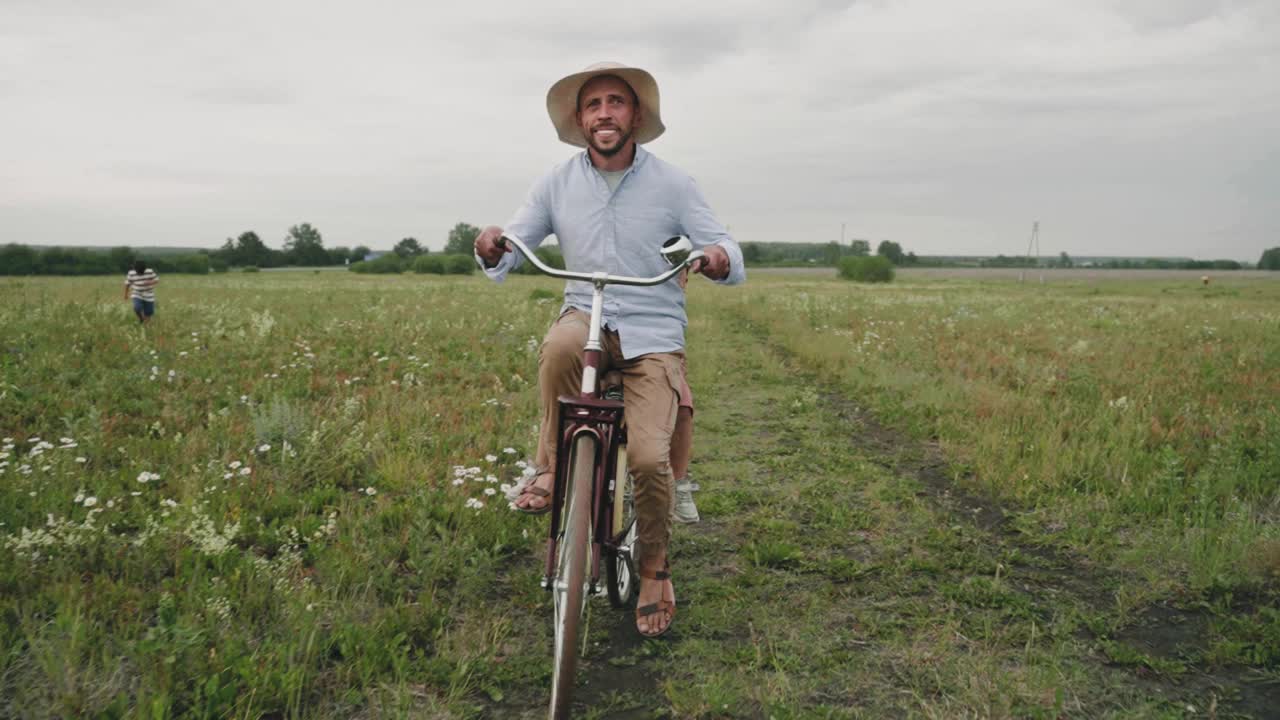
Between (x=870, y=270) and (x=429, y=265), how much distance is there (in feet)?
186

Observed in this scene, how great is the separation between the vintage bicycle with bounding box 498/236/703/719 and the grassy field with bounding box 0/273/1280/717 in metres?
0.49

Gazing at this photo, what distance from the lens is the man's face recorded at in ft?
12.2

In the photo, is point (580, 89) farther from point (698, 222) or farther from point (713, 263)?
point (713, 263)

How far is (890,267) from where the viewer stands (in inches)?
3187

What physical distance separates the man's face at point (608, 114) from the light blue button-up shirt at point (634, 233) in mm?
155

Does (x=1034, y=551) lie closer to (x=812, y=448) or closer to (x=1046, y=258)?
(x=812, y=448)

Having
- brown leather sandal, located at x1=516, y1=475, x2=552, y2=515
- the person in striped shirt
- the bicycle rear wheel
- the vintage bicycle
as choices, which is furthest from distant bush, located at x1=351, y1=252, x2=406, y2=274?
the bicycle rear wheel

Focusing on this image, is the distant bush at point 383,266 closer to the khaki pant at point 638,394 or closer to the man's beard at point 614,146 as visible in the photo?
the man's beard at point 614,146

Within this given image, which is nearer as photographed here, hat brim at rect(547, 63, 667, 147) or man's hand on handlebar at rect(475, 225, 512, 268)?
man's hand on handlebar at rect(475, 225, 512, 268)

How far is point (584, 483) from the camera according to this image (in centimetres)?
315

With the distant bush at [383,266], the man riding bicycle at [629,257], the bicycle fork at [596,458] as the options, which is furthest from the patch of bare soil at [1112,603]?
the distant bush at [383,266]

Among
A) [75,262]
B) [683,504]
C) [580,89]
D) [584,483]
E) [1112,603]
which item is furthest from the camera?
[75,262]

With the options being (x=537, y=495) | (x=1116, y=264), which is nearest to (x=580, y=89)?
(x=537, y=495)

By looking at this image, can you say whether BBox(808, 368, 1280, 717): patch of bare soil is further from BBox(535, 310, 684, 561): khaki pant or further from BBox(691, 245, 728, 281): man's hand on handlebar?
BBox(691, 245, 728, 281): man's hand on handlebar
